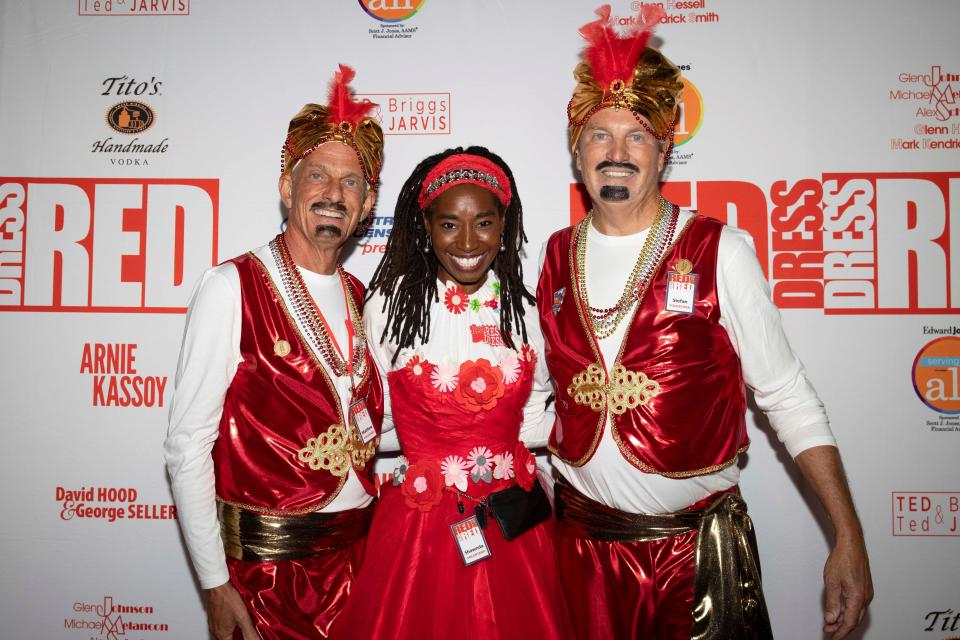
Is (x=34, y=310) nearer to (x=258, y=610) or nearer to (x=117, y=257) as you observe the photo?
(x=117, y=257)

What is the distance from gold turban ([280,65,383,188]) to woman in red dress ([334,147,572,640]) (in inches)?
9.7

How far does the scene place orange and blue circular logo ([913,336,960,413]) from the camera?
3.24 m

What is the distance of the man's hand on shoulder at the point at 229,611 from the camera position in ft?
7.04

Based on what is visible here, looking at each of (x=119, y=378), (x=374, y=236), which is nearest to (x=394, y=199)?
(x=374, y=236)

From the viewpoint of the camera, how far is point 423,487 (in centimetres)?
223

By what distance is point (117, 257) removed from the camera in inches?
135

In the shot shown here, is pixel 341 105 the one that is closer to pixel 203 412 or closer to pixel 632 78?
pixel 632 78

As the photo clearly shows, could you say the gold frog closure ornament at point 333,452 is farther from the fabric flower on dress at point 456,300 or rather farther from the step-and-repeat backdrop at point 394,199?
the step-and-repeat backdrop at point 394,199

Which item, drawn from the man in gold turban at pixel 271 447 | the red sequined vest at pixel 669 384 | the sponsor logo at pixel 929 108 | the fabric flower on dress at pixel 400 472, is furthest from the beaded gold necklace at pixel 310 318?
the sponsor logo at pixel 929 108

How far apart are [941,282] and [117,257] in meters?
4.44

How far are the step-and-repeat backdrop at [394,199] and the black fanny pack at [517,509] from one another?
146 cm

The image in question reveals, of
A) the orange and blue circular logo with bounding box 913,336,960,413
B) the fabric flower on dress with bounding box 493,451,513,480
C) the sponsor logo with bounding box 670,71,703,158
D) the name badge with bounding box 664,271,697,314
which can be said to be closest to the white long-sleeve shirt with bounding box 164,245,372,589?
the fabric flower on dress with bounding box 493,451,513,480

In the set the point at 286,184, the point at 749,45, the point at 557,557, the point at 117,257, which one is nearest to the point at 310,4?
the point at 286,184

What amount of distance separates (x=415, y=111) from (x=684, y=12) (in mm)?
1540
